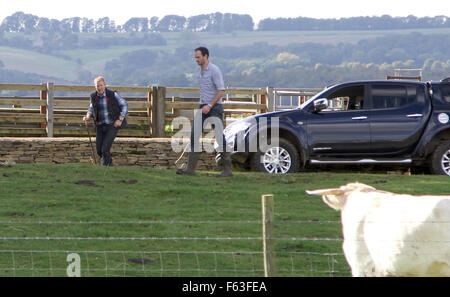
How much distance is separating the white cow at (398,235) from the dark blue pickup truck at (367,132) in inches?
351

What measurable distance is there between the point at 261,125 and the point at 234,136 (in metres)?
0.55

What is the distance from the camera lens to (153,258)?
31.1 ft

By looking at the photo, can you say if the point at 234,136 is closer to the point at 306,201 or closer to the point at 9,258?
the point at 306,201

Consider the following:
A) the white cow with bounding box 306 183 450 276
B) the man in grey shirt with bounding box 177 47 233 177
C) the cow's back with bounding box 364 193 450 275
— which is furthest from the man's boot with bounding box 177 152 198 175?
the cow's back with bounding box 364 193 450 275

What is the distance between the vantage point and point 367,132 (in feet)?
52.2

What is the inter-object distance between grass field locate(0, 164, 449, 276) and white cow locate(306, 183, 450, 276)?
0.86 m

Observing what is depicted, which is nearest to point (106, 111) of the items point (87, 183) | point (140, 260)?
point (87, 183)

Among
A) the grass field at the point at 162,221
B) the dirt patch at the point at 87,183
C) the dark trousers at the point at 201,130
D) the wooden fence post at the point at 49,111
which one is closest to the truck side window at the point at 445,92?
the grass field at the point at 162,221

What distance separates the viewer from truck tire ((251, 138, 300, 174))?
Answer: 15906 millimetres

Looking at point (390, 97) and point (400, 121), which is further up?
point (390, 97)

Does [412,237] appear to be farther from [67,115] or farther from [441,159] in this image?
Answer: [67,115]

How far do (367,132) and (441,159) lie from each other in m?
1.23

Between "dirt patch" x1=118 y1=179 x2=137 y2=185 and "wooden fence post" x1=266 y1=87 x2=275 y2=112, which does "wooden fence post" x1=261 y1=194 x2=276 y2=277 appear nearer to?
"dirt patch" x1=118 y1=179 x2=137 y2=185

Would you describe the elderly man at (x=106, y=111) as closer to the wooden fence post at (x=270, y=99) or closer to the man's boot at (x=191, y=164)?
the man's boot at (x=191, y=164)
